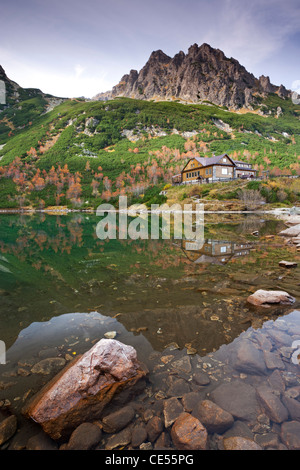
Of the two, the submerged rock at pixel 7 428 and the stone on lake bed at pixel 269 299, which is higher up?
the stone on lake bed at pixel 269 299

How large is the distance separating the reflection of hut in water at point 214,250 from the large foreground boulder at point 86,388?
29.5ft

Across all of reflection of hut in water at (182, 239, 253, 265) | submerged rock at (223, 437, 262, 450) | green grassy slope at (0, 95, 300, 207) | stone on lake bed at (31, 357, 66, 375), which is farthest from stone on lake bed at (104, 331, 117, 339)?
green grassy slope at (0, 95, 300, 207)

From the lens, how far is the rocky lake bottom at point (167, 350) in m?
3.26

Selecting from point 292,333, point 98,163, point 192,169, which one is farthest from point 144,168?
point 292,333

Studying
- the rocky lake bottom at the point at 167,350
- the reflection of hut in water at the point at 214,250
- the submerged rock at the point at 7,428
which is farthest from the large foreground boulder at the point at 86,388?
the reflection of hut in water at the point at 214,250

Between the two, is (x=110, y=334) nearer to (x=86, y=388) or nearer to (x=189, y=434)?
(x=86, y=388)

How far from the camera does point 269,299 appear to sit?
7148mm

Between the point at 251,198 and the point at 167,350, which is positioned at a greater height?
the point at 251,198

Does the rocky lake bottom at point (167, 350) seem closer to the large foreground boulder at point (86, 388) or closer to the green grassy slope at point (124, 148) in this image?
the large foreground boulder at point (86, 388)

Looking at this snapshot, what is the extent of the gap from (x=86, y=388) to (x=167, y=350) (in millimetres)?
2056

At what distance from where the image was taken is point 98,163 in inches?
5074

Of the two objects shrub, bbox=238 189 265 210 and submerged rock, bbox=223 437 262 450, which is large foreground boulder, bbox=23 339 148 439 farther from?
shrub, bbox=238 189 265 210

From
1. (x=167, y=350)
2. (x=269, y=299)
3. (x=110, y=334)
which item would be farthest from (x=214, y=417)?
(x=269, y=299)
